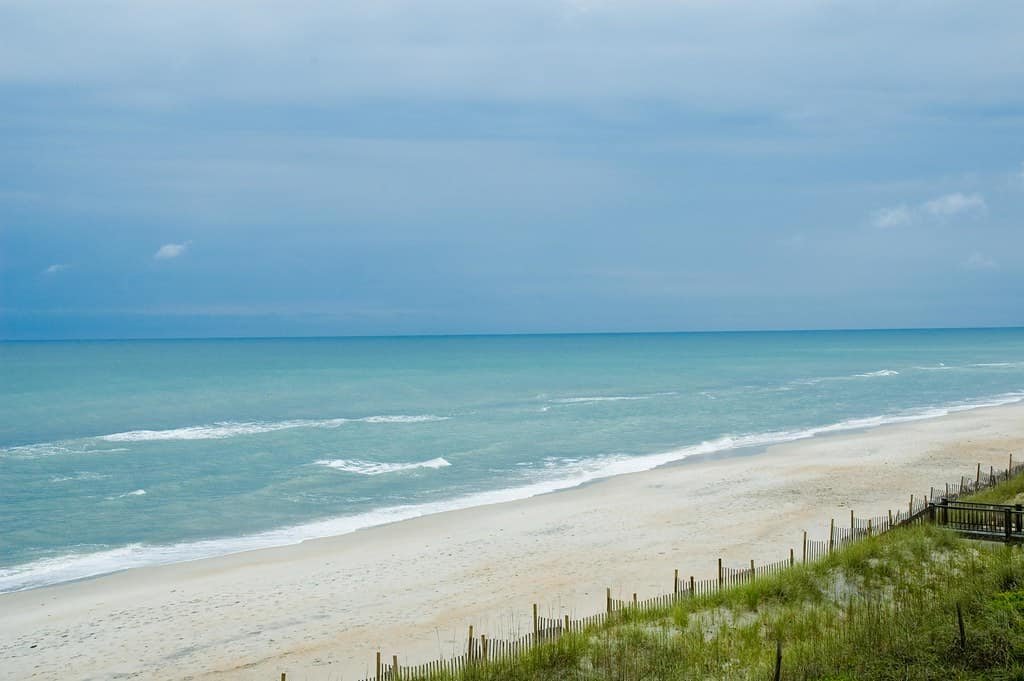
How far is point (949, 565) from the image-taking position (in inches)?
685

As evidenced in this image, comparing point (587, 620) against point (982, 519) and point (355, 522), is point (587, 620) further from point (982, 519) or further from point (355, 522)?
point (355, 522)

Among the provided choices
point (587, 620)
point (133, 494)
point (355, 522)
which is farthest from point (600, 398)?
point (587, 620)

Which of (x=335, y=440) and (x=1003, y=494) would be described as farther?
(x=335, y=440)

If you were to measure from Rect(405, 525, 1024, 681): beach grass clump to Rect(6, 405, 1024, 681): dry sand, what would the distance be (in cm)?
454

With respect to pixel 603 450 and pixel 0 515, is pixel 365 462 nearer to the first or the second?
pixel 603 450

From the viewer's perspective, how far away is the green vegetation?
40.4ft

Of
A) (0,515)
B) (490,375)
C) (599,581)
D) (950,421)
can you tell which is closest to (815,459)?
(950,421)

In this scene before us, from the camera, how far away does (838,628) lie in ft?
45.8

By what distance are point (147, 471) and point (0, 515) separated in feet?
32.4

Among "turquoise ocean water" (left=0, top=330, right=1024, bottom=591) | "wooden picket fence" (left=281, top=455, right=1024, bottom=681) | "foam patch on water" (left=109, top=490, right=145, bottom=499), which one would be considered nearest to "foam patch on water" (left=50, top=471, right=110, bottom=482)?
"turquoise ocean water" (left=0, top=330, right=1024, bottom=591)

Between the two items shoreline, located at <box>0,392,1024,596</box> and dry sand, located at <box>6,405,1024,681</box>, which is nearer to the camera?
dry sand, located at <box>6,405,1024,681</box>

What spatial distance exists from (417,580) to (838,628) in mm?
12712

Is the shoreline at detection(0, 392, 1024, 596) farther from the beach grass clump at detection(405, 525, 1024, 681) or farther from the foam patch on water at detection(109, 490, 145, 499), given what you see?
the beach grass clump at detection(405, 525, 1024, 681)

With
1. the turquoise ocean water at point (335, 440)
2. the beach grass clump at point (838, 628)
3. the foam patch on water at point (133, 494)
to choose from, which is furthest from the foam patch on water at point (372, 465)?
the beach grass clump at point (838, 628)
